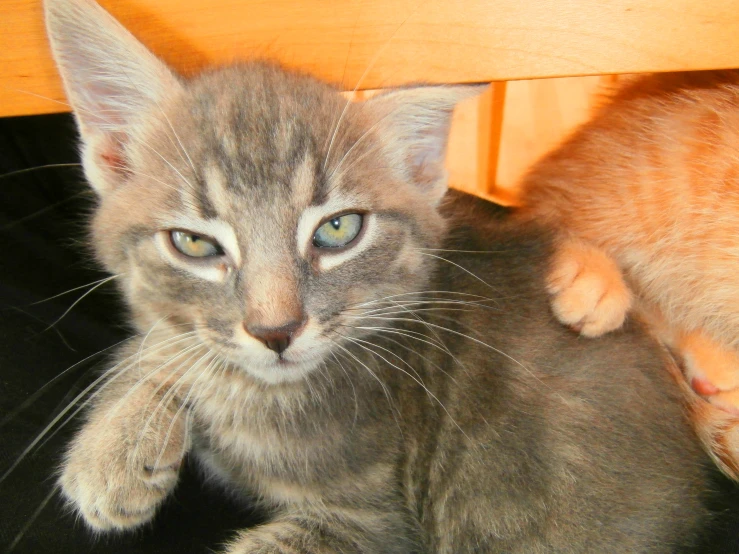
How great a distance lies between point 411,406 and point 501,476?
174mm

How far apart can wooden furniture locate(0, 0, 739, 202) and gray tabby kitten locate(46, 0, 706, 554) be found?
54 millimetres

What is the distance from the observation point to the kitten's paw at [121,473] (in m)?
0.90

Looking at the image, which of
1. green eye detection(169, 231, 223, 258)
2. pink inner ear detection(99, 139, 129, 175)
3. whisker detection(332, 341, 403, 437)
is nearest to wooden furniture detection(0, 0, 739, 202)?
pink inner ear detection(99, 139, 129, 175)

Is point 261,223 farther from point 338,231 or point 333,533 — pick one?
point 333,533

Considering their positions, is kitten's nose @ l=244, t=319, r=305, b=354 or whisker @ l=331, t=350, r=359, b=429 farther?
whisker @ l=331, t=350, r=359, b=429

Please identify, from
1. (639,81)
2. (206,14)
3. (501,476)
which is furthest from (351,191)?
(639,81)

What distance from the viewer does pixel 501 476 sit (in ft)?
3.07

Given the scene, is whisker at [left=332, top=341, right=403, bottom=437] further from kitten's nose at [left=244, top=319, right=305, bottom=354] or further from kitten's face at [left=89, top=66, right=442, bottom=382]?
kitten's nose at [left=244, top=319, right=305, bottom=354]

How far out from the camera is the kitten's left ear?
3.15 ft

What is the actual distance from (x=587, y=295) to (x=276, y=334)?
51cm

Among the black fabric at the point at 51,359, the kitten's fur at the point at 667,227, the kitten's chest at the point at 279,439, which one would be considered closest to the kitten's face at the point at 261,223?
the kitten's chest at the point at 279,439

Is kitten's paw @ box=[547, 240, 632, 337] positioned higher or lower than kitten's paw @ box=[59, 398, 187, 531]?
higher

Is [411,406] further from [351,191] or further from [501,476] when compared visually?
[351,191]

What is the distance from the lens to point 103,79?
938 millimetres
